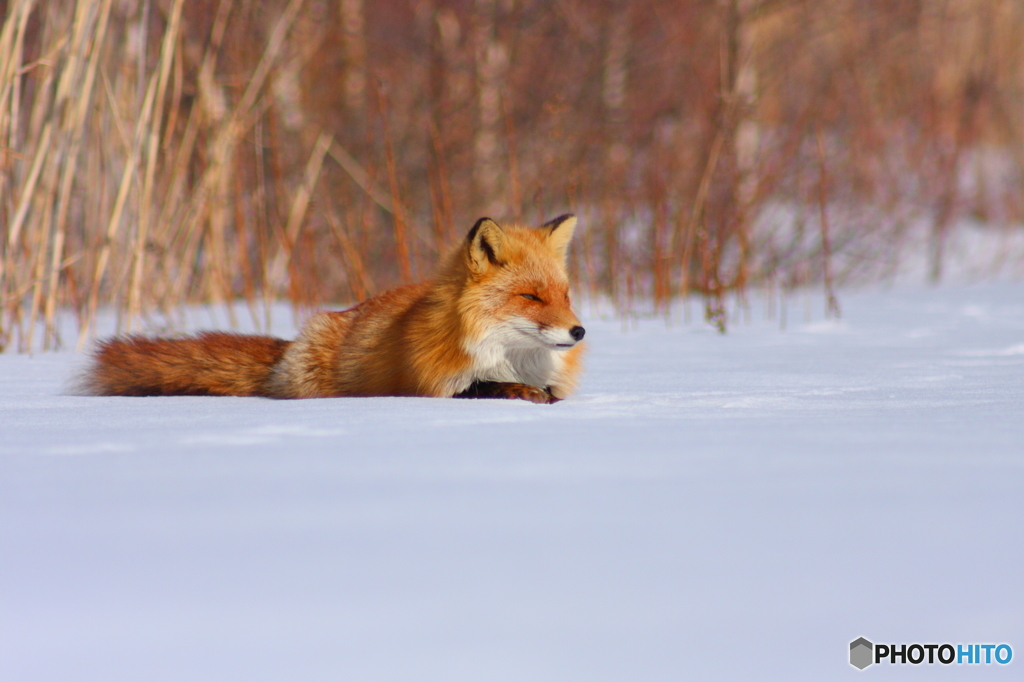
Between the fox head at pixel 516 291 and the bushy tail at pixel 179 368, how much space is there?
869 millimetres

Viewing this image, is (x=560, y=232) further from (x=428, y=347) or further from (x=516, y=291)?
(x=428, y=347)

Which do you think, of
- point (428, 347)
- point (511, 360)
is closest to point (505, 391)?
point (511, 360)

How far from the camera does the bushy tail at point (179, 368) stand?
11.5ft

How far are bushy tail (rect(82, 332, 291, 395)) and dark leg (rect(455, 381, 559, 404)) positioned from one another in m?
0.83

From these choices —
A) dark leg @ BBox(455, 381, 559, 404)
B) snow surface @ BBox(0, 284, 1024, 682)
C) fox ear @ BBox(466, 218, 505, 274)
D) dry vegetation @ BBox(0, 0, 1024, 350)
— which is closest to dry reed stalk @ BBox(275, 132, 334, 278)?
dry vegetation @ BBox(0, 0, 1024, 350)

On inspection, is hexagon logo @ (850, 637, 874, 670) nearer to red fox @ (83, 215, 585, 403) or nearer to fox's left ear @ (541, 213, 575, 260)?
red fox @ (83, 215, 585, 403)

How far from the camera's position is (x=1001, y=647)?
4.09 ft

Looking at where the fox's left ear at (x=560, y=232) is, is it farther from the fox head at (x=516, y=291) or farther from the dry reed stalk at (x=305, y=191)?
the dry reed stalk at (x=305, y=191)

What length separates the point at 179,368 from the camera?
→ 11.6 ft

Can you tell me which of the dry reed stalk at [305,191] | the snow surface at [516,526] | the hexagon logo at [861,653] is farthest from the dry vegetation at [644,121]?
the hexagon logo at [861,653]

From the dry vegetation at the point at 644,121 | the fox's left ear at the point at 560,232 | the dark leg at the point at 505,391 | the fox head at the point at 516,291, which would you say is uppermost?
Answer: the dry vegetation at the point at 644,121

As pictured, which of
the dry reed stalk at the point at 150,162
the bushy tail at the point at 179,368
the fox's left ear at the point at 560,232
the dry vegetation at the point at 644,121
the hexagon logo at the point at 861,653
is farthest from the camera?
the dry vegetation at the point at 644,121

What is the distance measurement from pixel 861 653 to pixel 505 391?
2.08 metres

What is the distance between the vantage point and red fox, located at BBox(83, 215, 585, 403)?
3.22 metres
